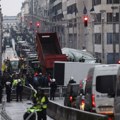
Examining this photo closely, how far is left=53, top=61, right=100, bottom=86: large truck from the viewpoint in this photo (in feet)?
143

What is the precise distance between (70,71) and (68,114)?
19.1 m

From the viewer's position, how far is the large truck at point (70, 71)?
43.5 meters

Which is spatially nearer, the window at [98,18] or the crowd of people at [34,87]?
the crowd of people at [34,87]

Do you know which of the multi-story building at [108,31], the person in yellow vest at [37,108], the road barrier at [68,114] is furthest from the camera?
the multi-story building at [108,31]

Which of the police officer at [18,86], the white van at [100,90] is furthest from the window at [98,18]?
the white van at [100,90]

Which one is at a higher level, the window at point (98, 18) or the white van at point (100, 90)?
the window at point (98, 18)

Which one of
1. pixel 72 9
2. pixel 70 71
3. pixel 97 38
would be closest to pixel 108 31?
pixel 97 38

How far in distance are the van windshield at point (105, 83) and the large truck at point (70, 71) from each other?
65.3ft

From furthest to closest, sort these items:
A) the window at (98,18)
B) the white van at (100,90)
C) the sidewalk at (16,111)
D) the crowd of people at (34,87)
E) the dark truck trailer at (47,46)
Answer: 1. the window at (98,18)
2. the dark truck trailer at (47,46)
3. the sidewalk at (16,111)
4. the white van at (100,90)
5. the crowd of people at (34,87)

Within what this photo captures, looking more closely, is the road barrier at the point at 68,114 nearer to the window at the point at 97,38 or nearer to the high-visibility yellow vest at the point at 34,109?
the high-visibility yellow vest at the point at 34,109

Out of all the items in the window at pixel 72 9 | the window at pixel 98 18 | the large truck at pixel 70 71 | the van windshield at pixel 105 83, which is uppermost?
the window at pixel 72 9

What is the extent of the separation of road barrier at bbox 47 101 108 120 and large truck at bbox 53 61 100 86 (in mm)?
12732

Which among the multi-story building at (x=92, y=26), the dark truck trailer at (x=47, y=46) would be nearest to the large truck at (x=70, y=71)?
the dark truck trailer at (x=47, y=46)

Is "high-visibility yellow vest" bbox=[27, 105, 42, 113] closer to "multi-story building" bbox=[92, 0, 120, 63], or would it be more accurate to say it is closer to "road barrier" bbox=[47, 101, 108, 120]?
"road barrier" bbox=[47, 101, 108, 120]
